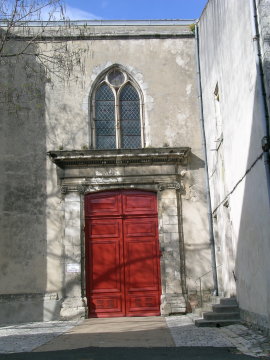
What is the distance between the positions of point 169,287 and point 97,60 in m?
5.29

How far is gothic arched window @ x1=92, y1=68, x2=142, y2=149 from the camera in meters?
11.1

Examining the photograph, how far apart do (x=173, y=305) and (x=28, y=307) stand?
2.93 meters

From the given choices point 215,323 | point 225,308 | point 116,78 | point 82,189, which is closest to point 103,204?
point 82,189

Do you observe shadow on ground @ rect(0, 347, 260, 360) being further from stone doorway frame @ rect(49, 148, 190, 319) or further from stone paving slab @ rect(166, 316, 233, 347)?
stone doorway frame @ rect(49, 148, 190, 319)

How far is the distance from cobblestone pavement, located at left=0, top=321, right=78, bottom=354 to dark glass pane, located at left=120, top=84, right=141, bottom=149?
4.11 metres

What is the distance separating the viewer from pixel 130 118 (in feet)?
37.0

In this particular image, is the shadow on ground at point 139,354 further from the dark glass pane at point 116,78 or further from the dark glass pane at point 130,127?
the dark glass pane at point 116,78

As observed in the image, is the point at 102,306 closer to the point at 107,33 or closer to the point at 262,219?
the point at 262,219

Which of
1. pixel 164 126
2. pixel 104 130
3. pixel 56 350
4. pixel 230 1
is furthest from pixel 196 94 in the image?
pixel 56 350

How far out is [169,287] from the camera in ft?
33.2

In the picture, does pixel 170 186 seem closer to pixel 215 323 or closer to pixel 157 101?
pixel 157 101

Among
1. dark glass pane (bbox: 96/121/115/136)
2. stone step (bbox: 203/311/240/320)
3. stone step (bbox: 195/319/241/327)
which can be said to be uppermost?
dark glass pane (bbox: 96/121/115/136)

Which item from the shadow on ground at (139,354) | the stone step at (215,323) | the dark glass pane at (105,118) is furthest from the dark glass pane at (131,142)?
the shadow on ground at (139,354)

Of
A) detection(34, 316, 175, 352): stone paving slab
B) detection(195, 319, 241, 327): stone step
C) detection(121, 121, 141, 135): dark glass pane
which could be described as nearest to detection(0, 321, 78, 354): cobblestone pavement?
detection(34, 316, 175, 352): stone paving slab
